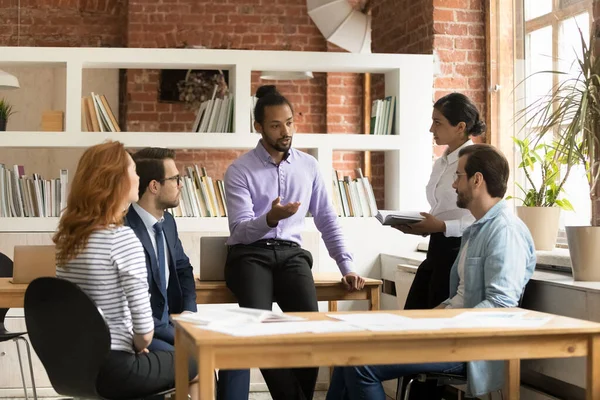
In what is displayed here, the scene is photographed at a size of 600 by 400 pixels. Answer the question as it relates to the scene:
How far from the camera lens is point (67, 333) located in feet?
9.02

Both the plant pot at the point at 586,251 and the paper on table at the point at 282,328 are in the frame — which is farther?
the plant pot at the point at 586,251

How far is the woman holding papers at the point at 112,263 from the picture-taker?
108 inches

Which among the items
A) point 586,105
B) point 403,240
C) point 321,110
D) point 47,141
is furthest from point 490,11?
point 321,110

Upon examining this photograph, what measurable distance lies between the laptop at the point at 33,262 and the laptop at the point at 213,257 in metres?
0.63

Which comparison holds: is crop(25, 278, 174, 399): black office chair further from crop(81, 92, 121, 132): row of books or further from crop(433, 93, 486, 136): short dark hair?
crop(81, 92, 121, 132): row of books

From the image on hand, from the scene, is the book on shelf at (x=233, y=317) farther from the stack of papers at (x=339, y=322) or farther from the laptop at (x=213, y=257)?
the laptop at (x=213, y=257)

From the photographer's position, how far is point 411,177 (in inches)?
211

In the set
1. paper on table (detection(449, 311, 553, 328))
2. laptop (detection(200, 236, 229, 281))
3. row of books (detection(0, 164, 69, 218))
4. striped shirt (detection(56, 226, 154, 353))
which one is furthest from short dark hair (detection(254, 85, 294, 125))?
row of books (detection(0, 164, 69, 218))

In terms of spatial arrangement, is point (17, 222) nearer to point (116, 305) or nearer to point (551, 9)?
point (116, 305)

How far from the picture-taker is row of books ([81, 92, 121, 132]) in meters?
5.16

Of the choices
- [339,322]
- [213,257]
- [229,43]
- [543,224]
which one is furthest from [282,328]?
[229,43]

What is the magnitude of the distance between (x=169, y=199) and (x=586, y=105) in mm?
1627

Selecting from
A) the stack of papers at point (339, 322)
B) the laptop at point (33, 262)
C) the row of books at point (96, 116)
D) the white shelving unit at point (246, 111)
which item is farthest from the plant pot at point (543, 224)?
the row of books at point (96, 116)

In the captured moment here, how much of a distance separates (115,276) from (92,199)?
254 mm
